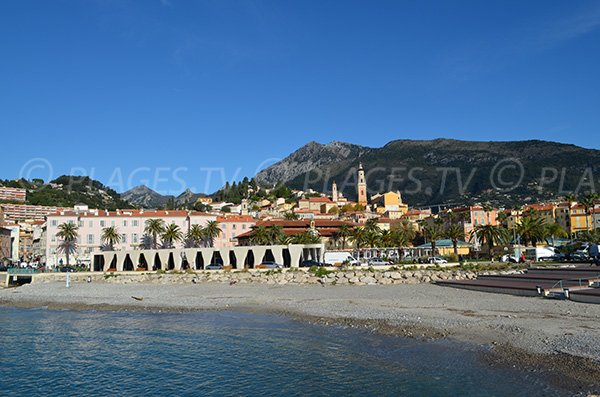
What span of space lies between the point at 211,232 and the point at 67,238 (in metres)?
19.8

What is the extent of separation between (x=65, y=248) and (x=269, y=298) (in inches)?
1914

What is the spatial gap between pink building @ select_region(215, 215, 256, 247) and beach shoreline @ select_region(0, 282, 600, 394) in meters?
33.6

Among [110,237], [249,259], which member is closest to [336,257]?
[249,259]

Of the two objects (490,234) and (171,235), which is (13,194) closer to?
(171,235)

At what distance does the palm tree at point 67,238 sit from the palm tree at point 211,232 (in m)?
18.3

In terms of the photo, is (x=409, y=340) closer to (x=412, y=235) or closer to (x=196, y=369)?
(x=196, y=369)

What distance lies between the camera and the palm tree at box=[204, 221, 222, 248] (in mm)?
74750

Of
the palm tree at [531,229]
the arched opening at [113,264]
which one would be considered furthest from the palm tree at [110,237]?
the palm tree at [531,229]

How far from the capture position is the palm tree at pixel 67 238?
231 ft

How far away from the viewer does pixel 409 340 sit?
19.9 metres

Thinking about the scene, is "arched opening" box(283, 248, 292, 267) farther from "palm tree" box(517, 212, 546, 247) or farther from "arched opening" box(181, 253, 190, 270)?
"palm tree" box(517, 212, 546, 247)

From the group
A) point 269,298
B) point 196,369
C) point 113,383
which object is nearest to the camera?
point 113,383

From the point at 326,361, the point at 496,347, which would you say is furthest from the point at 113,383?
the point at 496,347

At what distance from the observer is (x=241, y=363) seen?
711 inches
